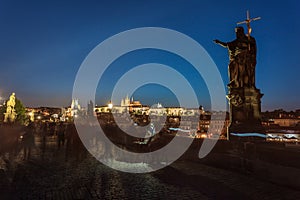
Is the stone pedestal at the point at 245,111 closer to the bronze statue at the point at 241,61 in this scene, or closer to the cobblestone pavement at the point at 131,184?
the bronze statue at the point at 241,61

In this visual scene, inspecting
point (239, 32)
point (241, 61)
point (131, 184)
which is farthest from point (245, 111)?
point (131, 184)

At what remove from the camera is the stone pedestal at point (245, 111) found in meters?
16.9

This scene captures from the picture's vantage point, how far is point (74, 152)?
679 inches

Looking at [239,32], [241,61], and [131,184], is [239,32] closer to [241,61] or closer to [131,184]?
[241,61]

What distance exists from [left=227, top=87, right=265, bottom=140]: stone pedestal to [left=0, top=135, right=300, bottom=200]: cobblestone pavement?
611 cm

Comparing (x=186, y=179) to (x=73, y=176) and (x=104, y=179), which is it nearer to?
(x=104, y=179)

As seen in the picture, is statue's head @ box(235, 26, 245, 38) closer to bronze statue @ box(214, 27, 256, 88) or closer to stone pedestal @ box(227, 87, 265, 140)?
bronze statue @ box(214, 27, 256, 88)

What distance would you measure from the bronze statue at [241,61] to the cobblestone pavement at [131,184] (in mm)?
7619

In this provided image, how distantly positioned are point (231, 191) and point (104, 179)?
14.3 feet

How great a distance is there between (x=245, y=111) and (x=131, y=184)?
10.7 metres

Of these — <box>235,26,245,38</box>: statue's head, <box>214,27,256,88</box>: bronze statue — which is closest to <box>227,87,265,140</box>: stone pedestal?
<box>214,27,256,88</box>: bronze statue

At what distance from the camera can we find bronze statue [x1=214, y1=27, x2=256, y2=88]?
17.2 metres

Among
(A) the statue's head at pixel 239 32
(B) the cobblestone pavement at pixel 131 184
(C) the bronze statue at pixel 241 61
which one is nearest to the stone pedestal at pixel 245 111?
(C) the bronze statue at pixel 241 61

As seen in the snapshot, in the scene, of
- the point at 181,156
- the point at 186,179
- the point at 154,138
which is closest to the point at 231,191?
the point at 186,179
